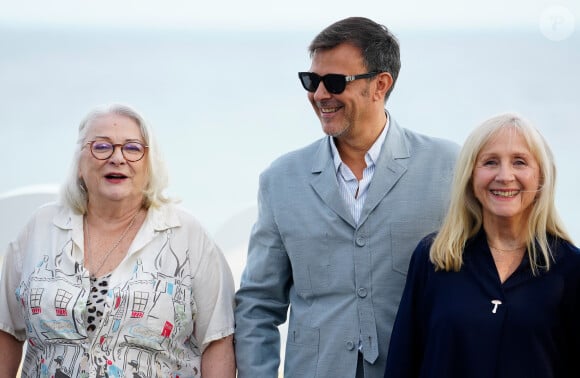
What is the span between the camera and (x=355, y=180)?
10.3 ft

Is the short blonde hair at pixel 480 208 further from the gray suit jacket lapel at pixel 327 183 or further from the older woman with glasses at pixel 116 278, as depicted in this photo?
the older woman with glasses at pixel 116 278

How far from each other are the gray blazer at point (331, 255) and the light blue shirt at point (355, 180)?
3 cm

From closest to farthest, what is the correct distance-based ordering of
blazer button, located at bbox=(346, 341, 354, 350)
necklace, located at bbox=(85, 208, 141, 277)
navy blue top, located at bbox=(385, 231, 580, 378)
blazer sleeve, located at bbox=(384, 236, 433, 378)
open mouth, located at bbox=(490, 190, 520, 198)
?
navy blue top, located at bbox=(385, 231, 580, 378)
open mouth, located at bbox=(490, 190, 520, 198)
blazer sleeve, located at bbox=(384, 236, 433, 378)
blazer button, located at bbox=(346, 341, 354, 350)
necklace, located at bbox=(85, 208, 141, 277)

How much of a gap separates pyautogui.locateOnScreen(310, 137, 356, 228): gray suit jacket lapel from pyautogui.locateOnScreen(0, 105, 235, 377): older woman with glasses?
40cm

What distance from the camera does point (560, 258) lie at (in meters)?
2.71

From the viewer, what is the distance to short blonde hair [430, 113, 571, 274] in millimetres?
2742

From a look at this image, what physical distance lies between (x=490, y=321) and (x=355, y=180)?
0.69 meters

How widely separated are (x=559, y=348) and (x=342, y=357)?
67cm

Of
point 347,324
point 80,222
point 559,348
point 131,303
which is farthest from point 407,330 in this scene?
point 80,222

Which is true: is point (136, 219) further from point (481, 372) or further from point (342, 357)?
point (481, 372)

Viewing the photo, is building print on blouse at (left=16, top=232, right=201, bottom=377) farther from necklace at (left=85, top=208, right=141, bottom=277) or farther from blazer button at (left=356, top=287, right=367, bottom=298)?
blazer button at (left=356, top=287, right=367, bottom=298)

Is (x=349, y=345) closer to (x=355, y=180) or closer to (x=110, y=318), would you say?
(x=355, y=180)


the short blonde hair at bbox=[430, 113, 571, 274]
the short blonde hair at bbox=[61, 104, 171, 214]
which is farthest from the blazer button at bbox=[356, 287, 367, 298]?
the short blonde hair at bbox=[61, 104, 171, 214]

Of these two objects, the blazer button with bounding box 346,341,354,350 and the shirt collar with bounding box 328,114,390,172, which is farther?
the shirt collar with bounding box 328,114,390,172
